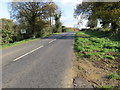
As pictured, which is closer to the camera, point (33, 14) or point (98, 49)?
point (98, 49)

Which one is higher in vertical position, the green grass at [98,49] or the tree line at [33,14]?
the tree line at [33,14]

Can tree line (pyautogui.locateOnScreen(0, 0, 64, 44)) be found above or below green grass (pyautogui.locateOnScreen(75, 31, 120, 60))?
above

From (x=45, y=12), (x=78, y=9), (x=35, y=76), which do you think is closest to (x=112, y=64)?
(x=35, y=76)

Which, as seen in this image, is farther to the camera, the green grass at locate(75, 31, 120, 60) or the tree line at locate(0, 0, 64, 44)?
the tree line at locate(0, 0, 64, 44)

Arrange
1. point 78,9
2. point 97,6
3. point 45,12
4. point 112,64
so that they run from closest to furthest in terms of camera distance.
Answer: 1. point 112,64
2. point 97,6
3. point 78,9
4. point 45,12

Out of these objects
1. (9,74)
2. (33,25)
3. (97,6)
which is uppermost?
(97,6)

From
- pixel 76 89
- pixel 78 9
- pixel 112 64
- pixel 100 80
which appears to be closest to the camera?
pixel 76 89

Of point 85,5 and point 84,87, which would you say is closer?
point 84,87

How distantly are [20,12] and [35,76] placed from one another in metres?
33.1

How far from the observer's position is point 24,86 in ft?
15.6

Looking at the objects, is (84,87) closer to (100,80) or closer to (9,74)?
(100,80)

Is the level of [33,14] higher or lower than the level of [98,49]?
higher

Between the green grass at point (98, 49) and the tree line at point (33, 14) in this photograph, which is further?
the tree line at point (33, 14)

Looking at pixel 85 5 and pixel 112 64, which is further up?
pixel 85 5
